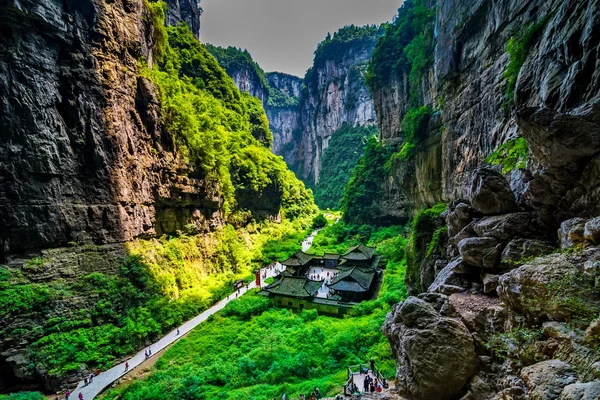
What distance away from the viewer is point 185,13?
180ft

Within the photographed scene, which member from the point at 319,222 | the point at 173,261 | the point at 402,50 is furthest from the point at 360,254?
the point at 402,50

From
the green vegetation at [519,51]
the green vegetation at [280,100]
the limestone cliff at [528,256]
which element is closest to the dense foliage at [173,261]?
the limestone cliff at [528,256]

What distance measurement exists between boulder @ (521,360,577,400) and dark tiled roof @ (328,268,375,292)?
2070 centimetres

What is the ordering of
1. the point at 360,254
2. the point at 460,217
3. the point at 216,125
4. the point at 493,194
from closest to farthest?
the point at 493,194 < the point at 460,217 < the point at 360,254 < the point at 216,125

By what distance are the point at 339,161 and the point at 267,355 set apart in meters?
72.5

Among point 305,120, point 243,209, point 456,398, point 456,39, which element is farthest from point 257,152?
point 305,120

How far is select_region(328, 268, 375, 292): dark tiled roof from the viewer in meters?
24.3

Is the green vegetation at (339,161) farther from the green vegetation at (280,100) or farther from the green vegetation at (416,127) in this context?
the green vegetation at (416,127)

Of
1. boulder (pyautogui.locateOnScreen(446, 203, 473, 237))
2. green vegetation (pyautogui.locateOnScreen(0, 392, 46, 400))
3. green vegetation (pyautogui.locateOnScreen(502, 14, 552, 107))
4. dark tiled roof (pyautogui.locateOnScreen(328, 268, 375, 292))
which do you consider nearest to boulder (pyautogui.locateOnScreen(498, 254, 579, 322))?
boulder (pyautogui.locateOnScreen(446, 203, 473, 237))

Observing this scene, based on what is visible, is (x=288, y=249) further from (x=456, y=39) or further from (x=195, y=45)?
(x=195, y=45)

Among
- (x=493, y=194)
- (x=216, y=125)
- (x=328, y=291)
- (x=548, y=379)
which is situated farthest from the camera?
(x=216, y=125)

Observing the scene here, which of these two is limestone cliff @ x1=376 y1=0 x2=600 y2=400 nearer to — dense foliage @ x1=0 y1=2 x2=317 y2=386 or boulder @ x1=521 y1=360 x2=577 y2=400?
boulder @ x1=521 y1=360 x2=577 y2=400

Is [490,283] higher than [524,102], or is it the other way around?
[524,102]

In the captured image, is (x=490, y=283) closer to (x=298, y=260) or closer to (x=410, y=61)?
(x=298, y=260)
